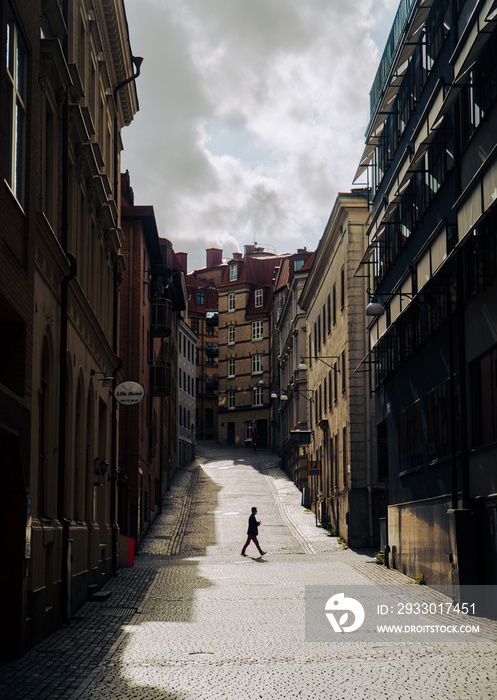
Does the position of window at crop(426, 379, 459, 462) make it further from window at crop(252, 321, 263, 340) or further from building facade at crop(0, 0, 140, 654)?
window at crop(252, 321, 263, 340)

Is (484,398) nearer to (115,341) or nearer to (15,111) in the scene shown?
(15,111)

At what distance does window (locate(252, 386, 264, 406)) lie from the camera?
95.8 meters

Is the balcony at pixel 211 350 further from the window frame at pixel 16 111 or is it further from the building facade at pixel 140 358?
the window frame at pixel 16 111

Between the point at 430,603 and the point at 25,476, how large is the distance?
9079 millimetres

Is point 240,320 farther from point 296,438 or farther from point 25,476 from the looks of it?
point 25,476

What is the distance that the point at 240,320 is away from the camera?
325ft

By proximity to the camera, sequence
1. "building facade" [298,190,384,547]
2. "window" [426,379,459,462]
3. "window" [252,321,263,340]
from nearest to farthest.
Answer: "window" [426,379,459,462] < "building facade" [298,190,384,547] < "window" [252,321,263,340]

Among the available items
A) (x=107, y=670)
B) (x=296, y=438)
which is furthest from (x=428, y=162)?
(x=296, y=438)

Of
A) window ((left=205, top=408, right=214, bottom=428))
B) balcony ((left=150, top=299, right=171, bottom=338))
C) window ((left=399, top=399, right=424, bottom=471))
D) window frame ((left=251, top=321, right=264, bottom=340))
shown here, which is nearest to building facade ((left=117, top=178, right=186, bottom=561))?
balcony ((left=150, top=299, right=171, bottom=338))

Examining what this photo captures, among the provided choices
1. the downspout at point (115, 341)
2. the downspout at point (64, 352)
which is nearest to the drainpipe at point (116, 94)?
the downspout at point (115, 341)

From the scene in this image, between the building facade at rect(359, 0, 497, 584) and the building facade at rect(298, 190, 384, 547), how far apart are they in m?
6.22

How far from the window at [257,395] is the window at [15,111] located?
8265 cm

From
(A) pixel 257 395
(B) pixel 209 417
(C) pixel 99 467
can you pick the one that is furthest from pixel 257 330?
(C) pixel 99 467

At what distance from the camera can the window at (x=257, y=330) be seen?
3807 inches
